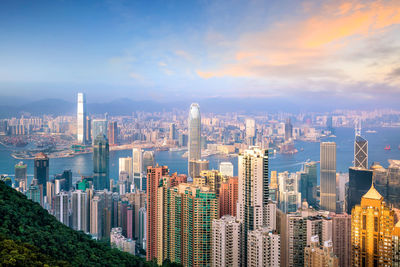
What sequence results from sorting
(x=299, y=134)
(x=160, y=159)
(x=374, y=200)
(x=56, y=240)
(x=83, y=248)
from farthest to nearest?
(x=160, y=159) → (x=299, y=134) → (x=374, y=200) → (x=83, y=248) → (x=56, y=240)

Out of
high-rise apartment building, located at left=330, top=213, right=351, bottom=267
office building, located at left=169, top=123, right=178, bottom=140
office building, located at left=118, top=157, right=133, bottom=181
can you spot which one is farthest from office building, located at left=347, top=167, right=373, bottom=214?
office building, located at left=118, top=157, right=133, bottom=181

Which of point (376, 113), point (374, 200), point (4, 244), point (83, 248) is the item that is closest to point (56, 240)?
point (83, 248)

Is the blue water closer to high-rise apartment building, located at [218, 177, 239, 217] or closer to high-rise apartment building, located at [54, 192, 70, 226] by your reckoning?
high-rise apartment building, located at [218, 177, 239, 217]

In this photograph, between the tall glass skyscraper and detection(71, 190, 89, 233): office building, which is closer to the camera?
detection(71, 190, 89, 233): office building

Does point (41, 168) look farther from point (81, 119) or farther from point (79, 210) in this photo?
point (79, 210)

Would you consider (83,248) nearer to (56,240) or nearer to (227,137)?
(56,240)

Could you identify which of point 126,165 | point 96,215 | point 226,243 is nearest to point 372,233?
point 226,243
